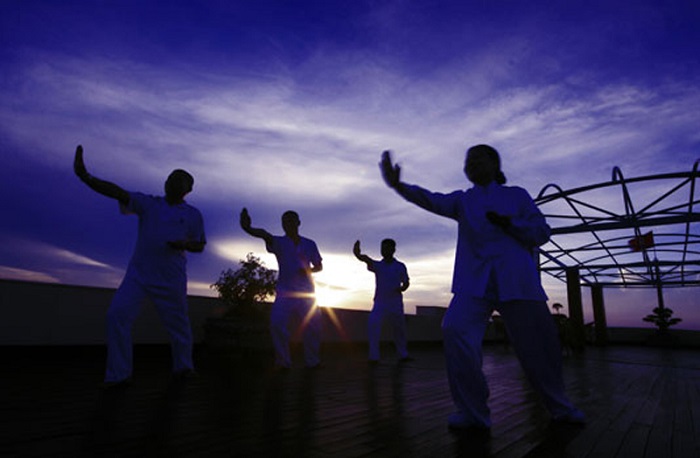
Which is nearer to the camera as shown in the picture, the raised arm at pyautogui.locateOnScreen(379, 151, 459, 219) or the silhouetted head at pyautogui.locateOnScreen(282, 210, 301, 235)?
the raised arm at pyautogui.locateOnScreen(379, 151, 459, 219)

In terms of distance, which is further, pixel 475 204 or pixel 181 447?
pixel 475 204

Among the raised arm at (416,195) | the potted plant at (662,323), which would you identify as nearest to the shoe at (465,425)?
the raised arm at (416,195)

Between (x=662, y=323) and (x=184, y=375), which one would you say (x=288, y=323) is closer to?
(x=184, y=375)

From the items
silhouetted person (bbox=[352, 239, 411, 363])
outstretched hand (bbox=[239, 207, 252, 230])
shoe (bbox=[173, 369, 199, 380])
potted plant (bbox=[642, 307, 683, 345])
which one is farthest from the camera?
potted plant (bbox=[642, 307, 683, 345])

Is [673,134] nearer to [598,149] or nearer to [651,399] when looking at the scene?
[598,149]

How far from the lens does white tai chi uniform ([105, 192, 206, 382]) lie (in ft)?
11.8

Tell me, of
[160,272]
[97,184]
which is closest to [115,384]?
[160,272]

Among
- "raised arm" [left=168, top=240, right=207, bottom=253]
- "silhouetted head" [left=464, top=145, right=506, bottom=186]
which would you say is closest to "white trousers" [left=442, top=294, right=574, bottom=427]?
"silhouetted head" [left=464, top=145, right=506, bottom=186]

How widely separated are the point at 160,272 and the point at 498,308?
115 inches

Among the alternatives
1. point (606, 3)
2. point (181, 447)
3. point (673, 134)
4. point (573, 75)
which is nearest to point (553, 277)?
point (673, 134)

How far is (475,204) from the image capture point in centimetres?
256

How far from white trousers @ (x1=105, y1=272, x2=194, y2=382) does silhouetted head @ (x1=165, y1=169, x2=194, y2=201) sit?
0.84 meters

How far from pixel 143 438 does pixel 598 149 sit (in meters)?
9.01

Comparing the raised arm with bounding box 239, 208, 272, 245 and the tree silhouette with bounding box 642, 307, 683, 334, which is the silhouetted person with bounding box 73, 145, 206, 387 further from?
the tree silhouette with bounding box 642, 307, 683, 334
